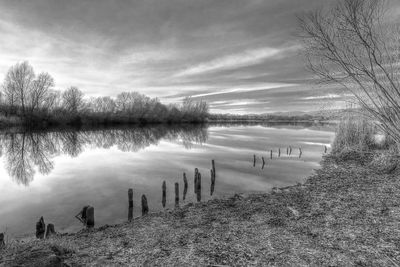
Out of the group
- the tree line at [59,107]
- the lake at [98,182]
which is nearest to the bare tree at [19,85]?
the tree line at [59,107]

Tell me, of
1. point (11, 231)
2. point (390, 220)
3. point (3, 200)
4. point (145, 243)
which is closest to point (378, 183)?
point (390, 220)

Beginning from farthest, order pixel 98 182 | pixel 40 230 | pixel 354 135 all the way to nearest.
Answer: pixel 354 135
pixel 98 182
pixel 40 230

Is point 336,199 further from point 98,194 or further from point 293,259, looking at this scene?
point 98,194

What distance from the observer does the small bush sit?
2742 cm

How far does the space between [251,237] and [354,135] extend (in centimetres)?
2845

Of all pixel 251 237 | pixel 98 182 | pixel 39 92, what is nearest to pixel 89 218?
pixel 251 237

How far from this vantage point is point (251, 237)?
7691 mm

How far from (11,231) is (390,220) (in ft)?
52.9

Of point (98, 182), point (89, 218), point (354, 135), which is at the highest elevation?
point (354, 135)

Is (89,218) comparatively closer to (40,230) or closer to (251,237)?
(40,230)

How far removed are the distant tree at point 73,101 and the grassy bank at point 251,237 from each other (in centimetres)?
8713

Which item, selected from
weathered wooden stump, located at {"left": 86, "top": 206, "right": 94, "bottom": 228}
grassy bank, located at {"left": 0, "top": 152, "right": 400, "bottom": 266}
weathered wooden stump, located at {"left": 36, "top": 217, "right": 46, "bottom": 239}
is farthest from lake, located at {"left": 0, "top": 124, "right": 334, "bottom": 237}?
grassy bank, located at {"left": 0, "top": 152, "right": 400, "bottom": 266}

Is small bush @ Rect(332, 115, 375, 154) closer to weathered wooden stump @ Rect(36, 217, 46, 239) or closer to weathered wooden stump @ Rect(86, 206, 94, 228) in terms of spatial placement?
weathered wooden stump @ Rect(86, 206, 94, 228)

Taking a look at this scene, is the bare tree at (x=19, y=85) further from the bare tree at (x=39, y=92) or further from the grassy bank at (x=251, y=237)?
the grassy bank at (x=251, y=237)
